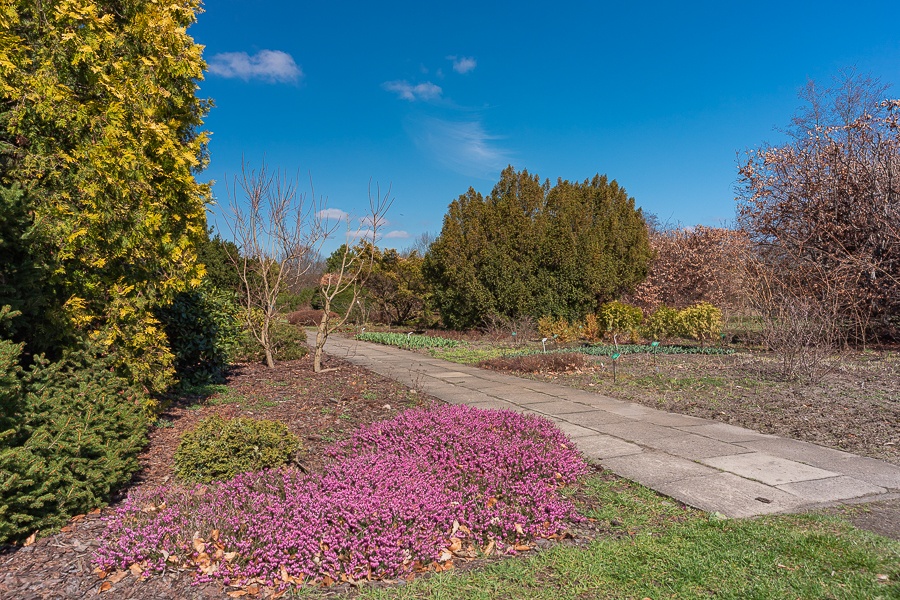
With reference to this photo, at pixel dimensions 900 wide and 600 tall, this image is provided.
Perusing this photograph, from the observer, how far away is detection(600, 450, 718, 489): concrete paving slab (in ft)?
13.2

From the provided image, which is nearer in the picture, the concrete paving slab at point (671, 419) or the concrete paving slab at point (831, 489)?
the concrete paving slab at point (831, 489)

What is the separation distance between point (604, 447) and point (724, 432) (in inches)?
57.1

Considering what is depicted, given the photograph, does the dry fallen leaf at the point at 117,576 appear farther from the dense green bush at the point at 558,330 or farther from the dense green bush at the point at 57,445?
the dense green bush at the point at 558,330

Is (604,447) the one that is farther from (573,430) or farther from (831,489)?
(831,489)

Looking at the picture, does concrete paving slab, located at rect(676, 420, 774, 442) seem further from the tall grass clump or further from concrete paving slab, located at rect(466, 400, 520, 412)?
the tall grass clump

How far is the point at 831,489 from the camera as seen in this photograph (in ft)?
12.4

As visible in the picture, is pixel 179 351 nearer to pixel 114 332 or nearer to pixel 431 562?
pixel 114 332

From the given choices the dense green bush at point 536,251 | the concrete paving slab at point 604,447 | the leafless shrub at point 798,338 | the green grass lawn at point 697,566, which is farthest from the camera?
the dense green bush at point 536,251

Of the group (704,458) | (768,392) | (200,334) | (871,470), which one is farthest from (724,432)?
(200,334)

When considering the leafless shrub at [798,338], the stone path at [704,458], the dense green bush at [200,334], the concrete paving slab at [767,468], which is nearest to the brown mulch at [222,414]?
the dense green bush at [200,334]

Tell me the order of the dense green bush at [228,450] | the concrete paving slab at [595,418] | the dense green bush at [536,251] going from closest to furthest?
the dense green bush at [228,450]
the concrete paving slab at [595,418]
the dense green bush at [536,251]

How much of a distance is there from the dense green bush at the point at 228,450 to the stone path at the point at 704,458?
2.56 meters

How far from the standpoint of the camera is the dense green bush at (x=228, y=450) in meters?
3.76

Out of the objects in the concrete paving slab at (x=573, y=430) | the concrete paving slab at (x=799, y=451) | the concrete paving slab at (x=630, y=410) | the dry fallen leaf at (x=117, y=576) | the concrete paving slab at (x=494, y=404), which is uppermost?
the concrete paving slab at (x=630, y=410)
